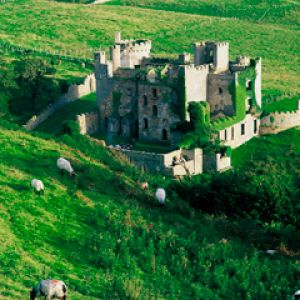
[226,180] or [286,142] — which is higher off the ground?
[226,180]

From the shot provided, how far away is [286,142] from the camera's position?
70.9 metres

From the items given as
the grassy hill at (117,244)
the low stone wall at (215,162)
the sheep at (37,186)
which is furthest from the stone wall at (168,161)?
the sheep at (37,186)

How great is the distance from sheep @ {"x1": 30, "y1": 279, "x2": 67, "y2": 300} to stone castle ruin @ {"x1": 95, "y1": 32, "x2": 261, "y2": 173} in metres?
42.5

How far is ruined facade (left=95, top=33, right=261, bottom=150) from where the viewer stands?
69688 millimetres

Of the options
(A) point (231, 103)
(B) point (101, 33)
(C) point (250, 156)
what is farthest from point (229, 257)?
(B) point (101, 33)

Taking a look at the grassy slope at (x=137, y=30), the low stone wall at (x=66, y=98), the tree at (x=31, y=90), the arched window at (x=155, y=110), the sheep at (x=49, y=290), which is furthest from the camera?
the grassy slope at (x=137, y=30)

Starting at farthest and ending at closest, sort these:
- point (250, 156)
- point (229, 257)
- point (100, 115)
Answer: point (100, 115) → point (250, 156) → point (229, 257)

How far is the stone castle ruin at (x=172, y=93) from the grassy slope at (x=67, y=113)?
4.42 metres

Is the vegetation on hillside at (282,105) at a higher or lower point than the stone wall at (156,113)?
lower

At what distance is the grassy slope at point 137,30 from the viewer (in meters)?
124

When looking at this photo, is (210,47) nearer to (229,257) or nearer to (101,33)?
(229,257)

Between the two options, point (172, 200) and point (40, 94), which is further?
point (40, 94)

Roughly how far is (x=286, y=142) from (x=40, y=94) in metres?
27.8

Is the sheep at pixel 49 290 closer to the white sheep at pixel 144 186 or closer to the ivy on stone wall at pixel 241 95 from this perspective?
the white sheep at pixel 144 186
